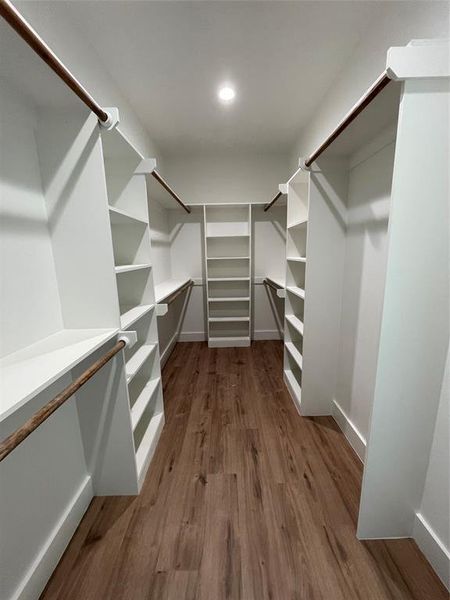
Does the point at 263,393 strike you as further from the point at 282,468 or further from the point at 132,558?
the point at 132,558

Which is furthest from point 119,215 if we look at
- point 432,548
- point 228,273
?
point 228,273

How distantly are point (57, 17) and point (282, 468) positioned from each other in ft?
9.15

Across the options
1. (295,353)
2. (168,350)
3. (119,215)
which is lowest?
(168,350)

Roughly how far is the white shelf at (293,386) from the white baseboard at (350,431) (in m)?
0.27

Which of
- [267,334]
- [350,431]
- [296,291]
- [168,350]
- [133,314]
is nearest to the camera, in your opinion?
[133,314]

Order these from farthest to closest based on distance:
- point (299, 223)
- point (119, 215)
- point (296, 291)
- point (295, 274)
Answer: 1. point (295, 274)
2. point (296, 291)
3. point (299, 223)
4. point (119, 215)

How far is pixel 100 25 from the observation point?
136 cm

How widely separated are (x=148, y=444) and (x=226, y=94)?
2.71 meters

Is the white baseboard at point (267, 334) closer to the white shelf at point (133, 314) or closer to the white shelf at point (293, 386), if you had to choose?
the white shelf at point (293, 386)

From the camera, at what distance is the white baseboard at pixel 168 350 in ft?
9.64

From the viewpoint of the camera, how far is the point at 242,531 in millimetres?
1181

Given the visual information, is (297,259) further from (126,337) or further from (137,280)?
(126,337)

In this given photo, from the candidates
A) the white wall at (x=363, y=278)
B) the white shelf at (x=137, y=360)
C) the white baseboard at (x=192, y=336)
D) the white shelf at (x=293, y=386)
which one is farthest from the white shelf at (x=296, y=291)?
the white baseboard at (x=192, y=336)

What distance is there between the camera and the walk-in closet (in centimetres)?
87
